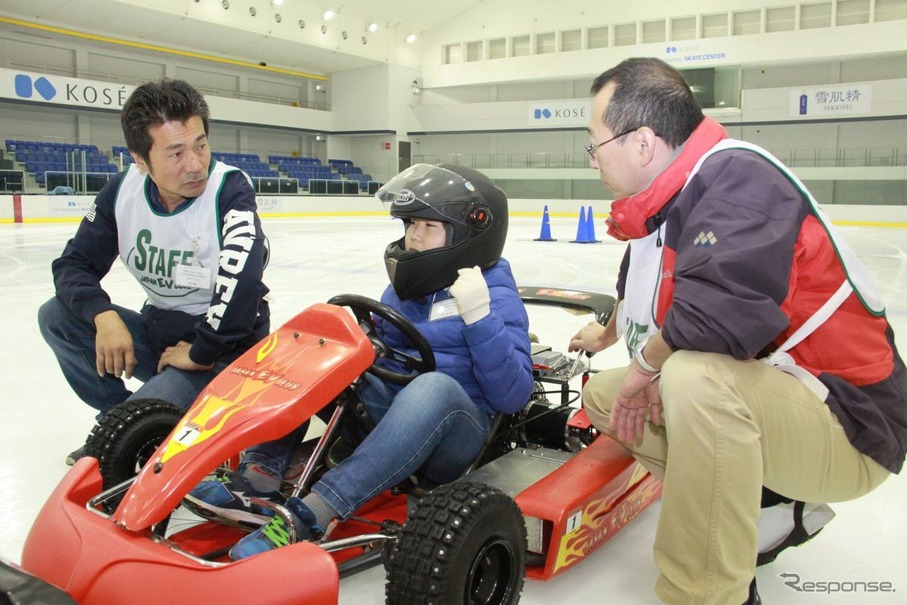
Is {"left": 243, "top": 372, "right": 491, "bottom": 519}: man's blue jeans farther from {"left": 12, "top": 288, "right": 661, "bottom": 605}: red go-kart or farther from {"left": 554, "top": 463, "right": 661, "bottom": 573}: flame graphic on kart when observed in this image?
{"left": 554, "top": 463, "right": 661, "bottom": 573}: flame graphic on kart

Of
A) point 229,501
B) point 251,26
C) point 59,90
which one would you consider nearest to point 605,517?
point 229,501

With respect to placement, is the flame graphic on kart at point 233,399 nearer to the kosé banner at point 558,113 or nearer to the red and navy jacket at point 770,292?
the red and navy jacket at point 770,292

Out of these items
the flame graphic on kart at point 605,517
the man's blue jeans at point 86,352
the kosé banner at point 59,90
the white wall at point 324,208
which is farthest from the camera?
the kosé banner at point 59,90

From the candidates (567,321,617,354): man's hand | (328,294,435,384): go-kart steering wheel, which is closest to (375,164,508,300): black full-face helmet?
(328,294,435,384): go-kart steering wheel

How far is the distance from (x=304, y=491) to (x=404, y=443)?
27 cm

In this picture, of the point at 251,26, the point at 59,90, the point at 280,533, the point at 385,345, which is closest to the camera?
the point at 280,533

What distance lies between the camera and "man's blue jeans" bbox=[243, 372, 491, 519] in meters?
1.57

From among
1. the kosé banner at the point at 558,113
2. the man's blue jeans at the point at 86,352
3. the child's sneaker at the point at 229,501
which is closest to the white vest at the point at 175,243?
the man's blue jeans at the point at 86,352

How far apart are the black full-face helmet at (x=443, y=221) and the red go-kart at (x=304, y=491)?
6.1 inches

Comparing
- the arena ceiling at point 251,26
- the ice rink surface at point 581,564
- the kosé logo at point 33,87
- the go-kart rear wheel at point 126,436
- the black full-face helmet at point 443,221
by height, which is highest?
the arena ceiling at point 251,26

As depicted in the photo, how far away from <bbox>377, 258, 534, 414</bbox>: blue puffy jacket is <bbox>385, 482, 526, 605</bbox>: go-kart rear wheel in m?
0.36

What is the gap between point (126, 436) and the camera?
1814 mm

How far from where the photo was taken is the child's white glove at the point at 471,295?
1686 mm

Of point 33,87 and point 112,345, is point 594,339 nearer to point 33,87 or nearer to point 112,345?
point 112,345
